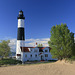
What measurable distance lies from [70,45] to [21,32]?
22677mm

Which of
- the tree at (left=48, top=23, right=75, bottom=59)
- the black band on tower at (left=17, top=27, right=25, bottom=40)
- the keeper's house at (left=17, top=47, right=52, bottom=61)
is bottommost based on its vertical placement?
the keeper's house at (left=17, top=47, right=52, bottom=61)

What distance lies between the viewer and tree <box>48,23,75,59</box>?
22.4 m

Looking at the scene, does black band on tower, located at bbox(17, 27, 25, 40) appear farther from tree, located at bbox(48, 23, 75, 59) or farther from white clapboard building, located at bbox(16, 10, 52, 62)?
tree, located at bbox(48, 23, 75, 59)

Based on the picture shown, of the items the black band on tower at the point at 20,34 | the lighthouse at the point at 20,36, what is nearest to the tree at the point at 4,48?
the lighthouse at the point at 20,36

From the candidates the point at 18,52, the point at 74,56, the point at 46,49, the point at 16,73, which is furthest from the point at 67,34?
the point at 18,52

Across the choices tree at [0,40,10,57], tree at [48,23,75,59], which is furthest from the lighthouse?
tree at [48,23,75,59]

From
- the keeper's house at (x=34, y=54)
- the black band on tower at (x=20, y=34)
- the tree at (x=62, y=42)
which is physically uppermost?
the black band on tower at (x=20, y=34)

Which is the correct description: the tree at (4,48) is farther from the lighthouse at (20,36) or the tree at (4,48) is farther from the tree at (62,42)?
the tree at (62,42)

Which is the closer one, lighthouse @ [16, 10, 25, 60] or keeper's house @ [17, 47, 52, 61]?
keeper's house @ [17, 47, 52, 61]

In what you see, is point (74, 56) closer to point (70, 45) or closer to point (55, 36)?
point (70, 45)

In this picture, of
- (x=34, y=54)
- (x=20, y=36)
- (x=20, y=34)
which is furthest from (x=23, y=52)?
(x=20, y=34)

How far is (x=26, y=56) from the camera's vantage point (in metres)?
39.7

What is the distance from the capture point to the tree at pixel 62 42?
73.4 feet

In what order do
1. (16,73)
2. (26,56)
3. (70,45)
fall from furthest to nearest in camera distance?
1. (26,56)
2. (70,45)
3. (16,73)
